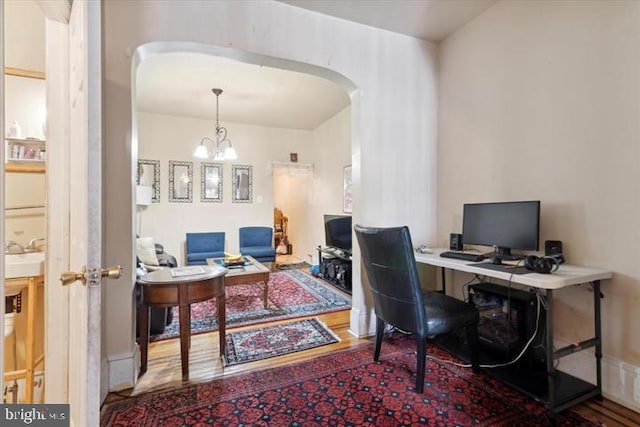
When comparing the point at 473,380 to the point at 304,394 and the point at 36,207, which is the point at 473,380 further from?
the point at 36,207

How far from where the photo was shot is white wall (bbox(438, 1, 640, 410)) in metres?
1.66

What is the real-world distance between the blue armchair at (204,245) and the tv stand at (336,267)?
5.69ft

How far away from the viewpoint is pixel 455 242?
2.54m

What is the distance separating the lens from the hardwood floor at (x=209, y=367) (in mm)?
1591

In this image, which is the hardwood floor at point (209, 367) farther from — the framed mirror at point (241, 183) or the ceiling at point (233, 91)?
the framed mirror at point (241, 183)

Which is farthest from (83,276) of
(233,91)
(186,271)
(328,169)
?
(328,169)

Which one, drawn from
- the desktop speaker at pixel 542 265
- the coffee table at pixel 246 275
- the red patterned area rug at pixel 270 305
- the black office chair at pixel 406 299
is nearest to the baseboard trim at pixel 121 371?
the red patterned area rug at pixel 270 305

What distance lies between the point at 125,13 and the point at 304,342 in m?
2.62

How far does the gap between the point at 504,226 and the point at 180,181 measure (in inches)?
193

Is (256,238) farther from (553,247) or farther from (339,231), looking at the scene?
(553,247)

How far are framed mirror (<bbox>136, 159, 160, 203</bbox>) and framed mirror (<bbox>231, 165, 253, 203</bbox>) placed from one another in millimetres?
1232

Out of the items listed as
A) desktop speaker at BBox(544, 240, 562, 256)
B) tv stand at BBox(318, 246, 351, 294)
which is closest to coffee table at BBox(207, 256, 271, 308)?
tv stand at BBox(318, 246, 351, 294)

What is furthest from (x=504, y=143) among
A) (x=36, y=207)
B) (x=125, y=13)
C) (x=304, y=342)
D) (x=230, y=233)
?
(x=230, y=233)

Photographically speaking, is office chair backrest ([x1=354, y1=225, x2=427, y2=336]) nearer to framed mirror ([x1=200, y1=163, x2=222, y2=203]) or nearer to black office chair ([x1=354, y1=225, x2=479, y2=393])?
black office chair ([x1=354, y1=225, x2=479, y2=393])
